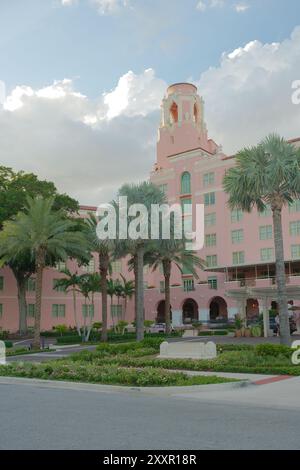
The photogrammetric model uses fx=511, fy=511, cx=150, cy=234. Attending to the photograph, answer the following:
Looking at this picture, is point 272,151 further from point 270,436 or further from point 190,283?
point 190,283

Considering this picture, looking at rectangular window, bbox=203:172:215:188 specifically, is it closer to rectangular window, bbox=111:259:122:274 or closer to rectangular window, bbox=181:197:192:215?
rectangular window, bbox=181:197:192:215

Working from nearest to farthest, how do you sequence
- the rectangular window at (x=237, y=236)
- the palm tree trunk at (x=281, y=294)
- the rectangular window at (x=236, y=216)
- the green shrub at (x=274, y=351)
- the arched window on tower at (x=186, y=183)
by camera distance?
the green shrub at (x=274, y=351)
the palm tree trunk at (x=281, y=294)
the rectangular window at (x=237, y=236)
the rectangular window at (x=236, y=216)
the arched window on tower at (x=186, y=183)

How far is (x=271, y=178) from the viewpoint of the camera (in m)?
25.3

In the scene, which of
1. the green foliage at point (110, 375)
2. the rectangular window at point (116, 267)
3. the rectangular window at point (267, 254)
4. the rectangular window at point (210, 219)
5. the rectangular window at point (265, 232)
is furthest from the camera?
the rectangular window at point (116, 267)

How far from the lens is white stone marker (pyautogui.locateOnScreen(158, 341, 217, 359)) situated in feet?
73.6

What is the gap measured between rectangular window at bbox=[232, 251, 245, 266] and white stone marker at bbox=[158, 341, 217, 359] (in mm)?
38412

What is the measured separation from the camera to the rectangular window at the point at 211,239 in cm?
6381

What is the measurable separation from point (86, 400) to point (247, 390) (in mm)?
4556

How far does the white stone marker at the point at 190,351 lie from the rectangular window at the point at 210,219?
135 feet

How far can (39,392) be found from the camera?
14719mm

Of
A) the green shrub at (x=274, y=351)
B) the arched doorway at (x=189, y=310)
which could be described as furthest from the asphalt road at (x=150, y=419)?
the arched doorway at (x=189, y=310)

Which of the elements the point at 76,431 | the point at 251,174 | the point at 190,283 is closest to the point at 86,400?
the point at 76,431

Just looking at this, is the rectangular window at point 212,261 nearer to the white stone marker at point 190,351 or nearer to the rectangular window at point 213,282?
the rectangular window at point 213,282

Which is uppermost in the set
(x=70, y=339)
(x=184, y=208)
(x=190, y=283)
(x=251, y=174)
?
(x=184, y=208)
